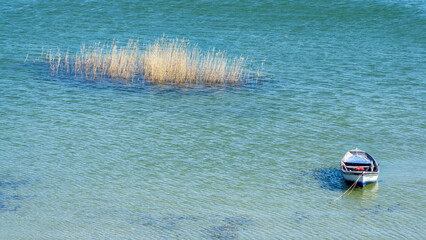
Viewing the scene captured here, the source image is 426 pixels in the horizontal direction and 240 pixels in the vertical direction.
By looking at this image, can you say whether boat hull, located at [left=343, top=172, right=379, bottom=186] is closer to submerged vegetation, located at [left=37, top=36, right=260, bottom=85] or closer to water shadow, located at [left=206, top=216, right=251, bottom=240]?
water shadow, located at [left=206, top=216, right=251, bottom=240]

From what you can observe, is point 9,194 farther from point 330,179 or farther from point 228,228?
point 330,179

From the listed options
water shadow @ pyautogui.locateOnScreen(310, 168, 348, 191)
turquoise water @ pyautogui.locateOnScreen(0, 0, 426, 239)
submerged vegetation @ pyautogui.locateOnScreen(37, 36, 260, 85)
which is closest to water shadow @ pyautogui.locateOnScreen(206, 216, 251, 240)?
turquoise water @ pyautogui.locateOnScreen(0, 0, 426, 239)

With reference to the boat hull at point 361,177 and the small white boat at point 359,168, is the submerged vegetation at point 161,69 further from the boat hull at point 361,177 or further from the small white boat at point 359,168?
the boat hull at point 361,177

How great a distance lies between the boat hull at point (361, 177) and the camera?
49.0ft

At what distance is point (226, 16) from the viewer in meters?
42.0

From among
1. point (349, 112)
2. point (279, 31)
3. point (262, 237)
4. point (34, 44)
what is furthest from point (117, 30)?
point (262, 237)

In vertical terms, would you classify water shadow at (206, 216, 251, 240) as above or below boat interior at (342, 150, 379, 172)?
below

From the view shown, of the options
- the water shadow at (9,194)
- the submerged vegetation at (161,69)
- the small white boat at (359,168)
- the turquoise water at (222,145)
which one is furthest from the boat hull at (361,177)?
the submerged vegetation at (161,69)

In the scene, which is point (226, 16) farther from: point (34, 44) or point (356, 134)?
point (356, 134)

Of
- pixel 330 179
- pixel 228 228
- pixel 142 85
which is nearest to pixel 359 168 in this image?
pixel 330 179

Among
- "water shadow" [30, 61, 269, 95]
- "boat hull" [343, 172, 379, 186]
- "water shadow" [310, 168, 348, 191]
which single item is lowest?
"water shadow" [30, 61, 269, 95]

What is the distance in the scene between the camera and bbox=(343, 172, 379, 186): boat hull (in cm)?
1494

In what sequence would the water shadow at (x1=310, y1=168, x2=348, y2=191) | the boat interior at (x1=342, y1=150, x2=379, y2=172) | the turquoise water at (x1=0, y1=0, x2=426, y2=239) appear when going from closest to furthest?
1. the turquoise water at (x1=0, y1=0, x2=426, y2=239)
2. the water shadow at (x1=310, y1=168, x2=348, y2=191)
3. the boat interior at (x1=342, y1=150, x2=379, y2=172)

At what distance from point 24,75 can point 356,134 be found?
15.7 metres
